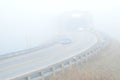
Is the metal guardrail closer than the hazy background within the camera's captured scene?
Yes

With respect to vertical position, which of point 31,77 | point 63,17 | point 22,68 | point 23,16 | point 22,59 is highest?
point 31,77

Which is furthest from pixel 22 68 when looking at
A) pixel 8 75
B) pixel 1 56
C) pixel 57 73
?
pixel 1 56

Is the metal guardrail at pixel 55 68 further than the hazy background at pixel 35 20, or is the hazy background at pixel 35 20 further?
the hazy background at pixel 35 20

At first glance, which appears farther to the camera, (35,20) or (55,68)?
(35,20)

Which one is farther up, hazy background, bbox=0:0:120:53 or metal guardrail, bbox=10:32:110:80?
metal guardrail, bbox=10:32:110:80

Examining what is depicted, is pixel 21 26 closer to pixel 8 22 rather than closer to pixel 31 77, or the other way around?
pixel 8 22

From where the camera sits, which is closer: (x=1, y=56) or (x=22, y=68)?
(x=22, y=68)

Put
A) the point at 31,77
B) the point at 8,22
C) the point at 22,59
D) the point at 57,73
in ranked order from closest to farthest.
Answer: the point at 31,77
the point at 57,73
the point at 22,59
the point at 8,22

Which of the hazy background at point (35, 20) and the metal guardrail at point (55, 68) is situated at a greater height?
the metal guardrail at point (55, 68)

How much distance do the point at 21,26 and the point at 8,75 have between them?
13842cm

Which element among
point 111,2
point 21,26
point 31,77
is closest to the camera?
point 31,77

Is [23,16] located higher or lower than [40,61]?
lower

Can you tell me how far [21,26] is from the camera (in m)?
158

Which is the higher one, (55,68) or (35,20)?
(55,68)
